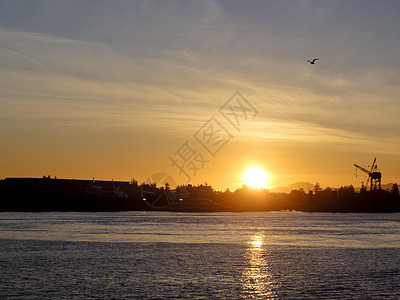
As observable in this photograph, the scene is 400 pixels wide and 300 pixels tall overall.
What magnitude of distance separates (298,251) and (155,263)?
29.4 m

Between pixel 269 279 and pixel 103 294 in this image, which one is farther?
pixel 269 279

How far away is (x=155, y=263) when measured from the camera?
73.0m

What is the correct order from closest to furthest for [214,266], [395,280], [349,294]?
1. [349,294]
2. [395,280]
3. [214,266]

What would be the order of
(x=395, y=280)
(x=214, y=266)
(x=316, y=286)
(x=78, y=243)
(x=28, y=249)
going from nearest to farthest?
(x=316, y=286)
(x=395, y=280)
(x=214, y=266)
(x=28, y=249)
(x=78, y=243)

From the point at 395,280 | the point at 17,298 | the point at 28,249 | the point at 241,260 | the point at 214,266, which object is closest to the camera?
the point at 17,298

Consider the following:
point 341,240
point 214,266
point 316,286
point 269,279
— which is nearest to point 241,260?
point 214,266

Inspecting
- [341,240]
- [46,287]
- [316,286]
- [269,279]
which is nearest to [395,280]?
[316,286]

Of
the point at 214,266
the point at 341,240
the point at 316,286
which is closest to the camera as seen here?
the point at 316,286

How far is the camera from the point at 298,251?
299ft

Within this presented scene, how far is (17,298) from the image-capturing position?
1868 inches

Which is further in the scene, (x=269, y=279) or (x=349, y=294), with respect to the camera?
(x=269, y=279)

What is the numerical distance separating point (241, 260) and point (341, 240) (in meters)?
47.3

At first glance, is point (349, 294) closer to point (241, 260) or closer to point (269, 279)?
point (269, 279)

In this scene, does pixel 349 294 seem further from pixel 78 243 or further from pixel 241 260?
pixel 78 243
